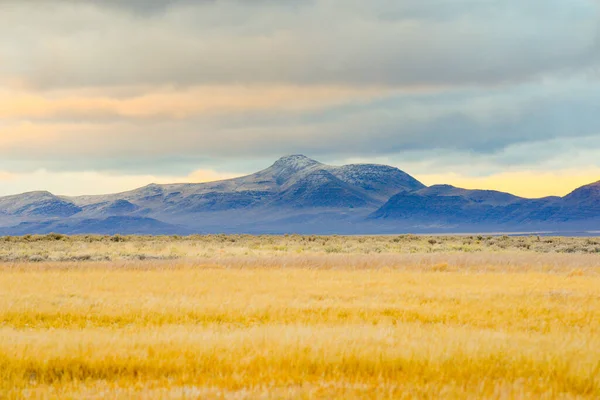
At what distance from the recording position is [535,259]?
39812mm

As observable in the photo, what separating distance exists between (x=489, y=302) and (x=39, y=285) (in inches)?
592

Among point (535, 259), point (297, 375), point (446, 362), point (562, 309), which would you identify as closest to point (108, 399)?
point (297, 375)

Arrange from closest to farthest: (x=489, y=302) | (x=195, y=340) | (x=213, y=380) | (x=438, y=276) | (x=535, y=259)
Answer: (x=213, y=380), (x=195, y=340), (x=489, y=302), (x=438, y=276), (x=535, y=259)

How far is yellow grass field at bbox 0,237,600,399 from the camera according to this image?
9898 mm

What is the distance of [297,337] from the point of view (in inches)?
496

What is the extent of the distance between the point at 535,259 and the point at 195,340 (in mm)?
31259

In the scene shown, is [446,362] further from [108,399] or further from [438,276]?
[438,276]

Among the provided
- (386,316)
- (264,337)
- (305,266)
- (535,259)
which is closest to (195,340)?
(264,337)

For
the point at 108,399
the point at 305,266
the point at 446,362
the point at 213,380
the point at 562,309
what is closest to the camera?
the point at 108,399

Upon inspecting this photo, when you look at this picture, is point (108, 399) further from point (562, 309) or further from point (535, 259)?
point (535, 259)

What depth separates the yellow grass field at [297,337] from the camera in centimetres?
990

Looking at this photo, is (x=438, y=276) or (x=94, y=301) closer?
(x=94, y=301)

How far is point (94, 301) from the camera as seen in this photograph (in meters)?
19.5

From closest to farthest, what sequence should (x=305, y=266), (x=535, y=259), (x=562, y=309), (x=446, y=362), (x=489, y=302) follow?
1. (x=446, y=362)
2. (x=562, y=309)
3. (x=489, y=302)
4. (x=305, y=266)
5. (x=535, y=259)
